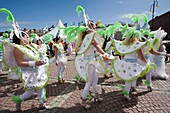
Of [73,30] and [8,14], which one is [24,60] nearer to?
[8,14]

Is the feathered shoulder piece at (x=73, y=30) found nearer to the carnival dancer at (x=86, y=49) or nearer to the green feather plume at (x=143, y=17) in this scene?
the carnival dancer at (x=86, y=49)

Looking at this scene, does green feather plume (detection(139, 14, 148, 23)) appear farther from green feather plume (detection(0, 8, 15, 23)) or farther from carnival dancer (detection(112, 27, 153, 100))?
green feather plume (detection(0, 8, 15, 23))

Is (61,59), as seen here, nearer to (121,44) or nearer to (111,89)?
(111,89)

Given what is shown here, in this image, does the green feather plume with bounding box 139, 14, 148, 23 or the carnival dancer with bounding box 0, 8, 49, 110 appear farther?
the green feather plume with bounding box 139, 14, 148, 23

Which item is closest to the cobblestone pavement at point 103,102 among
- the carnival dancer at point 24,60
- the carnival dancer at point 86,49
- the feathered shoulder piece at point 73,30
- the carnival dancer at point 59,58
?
the carnival dancer at point 59,58

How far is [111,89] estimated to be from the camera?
195 inches

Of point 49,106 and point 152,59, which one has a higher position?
point 152,59

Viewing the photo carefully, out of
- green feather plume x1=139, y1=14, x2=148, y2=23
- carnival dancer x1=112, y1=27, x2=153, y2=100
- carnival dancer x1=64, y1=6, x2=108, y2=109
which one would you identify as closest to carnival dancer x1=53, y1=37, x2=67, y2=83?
carnival dancer x1=64, y1=6, x2=108, y2=109

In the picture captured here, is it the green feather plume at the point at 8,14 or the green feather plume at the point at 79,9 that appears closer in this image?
the green feather plume at the point at 8,14

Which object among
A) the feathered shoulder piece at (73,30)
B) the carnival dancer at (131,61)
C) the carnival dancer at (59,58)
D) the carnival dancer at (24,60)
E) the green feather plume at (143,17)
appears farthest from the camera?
the carnival dancer at (59,58)

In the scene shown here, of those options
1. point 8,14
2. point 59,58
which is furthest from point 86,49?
point 59,58

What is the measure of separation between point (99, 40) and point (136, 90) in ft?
7.09

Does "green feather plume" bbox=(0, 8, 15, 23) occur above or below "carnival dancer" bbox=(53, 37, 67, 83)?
above

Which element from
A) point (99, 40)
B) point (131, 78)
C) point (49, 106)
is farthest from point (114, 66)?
point (49, 106)
